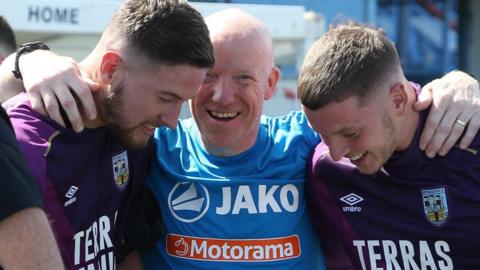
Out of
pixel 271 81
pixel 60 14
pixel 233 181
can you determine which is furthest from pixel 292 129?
pixel 60 14

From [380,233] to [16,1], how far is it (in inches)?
122

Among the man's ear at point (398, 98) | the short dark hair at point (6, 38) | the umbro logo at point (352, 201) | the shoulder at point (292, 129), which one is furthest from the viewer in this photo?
the short dark hair at point (6, 38)

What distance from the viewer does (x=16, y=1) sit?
4750 mm

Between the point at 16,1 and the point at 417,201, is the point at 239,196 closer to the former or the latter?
the point at 417,201

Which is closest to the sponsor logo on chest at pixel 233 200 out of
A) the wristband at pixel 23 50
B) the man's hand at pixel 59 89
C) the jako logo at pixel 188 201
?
the jako logo at pixel 188 201

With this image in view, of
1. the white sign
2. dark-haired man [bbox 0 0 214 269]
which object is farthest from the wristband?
the white sign

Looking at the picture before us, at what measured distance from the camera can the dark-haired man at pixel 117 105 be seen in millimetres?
2223

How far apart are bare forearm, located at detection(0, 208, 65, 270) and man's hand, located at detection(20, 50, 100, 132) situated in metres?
0.72

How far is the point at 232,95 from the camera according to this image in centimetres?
265

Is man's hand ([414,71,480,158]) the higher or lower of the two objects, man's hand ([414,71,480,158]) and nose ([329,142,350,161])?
the higher

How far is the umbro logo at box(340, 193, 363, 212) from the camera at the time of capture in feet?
8.36

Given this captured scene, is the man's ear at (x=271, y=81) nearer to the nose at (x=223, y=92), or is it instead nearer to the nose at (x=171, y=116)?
the nose at (x=223, y=92)

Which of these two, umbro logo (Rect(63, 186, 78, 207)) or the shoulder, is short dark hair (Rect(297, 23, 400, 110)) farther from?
umbro logo (Rect(63, 186, 78, 207))

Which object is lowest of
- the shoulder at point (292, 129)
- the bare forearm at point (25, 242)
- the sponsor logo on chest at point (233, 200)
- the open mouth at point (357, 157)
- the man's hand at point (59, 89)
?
the sponsor logo on chest at point (233, 200)
